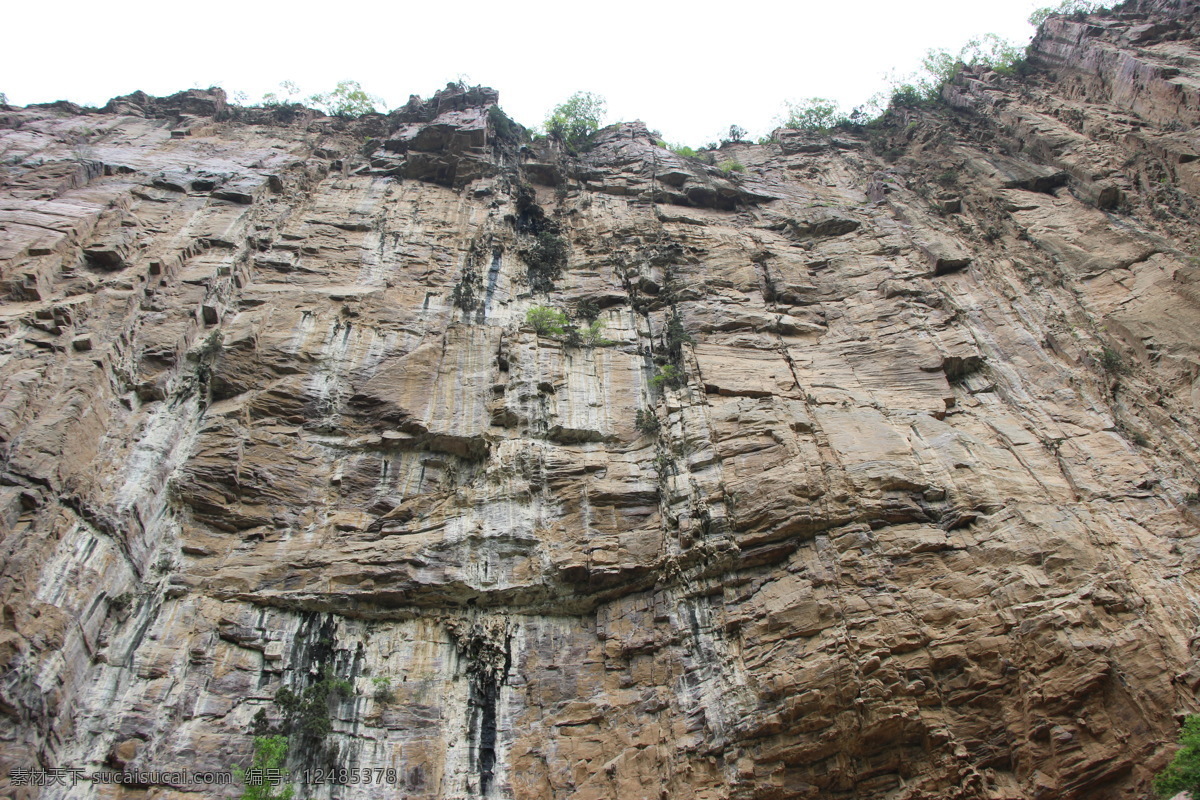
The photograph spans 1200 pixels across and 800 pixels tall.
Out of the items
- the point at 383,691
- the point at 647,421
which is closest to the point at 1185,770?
the point at 647,421

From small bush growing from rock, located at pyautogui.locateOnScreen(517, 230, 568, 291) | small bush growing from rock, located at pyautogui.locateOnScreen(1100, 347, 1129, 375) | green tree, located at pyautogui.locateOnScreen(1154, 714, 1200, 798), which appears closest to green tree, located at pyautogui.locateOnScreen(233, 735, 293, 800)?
green tree, located at pyautogui.locateOnScreen(1154, 714, 1200, 798)

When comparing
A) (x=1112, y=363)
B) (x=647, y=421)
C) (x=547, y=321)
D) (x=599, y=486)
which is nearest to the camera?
(x=599, y=486)

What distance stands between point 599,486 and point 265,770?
686 cm

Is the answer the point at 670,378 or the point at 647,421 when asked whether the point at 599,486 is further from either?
the point at 670,378

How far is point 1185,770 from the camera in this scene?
8008mm

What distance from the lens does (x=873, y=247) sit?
19.7 meters

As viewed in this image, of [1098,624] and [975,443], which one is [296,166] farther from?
[1098,624]

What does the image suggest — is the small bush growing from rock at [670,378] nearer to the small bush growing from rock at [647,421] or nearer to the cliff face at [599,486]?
the cliff face at [599,486]

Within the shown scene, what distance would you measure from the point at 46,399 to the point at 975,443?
52.9 ft

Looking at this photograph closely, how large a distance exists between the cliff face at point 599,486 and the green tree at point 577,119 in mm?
8638

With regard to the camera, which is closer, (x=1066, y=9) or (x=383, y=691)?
(x=383, y=691)

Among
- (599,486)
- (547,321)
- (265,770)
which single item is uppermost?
(547,321)

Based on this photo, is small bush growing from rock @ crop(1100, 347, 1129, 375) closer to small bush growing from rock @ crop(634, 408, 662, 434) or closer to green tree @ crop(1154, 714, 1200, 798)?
green tree @ crop(1154, 714, 1200, 798)

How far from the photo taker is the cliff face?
10180mm
